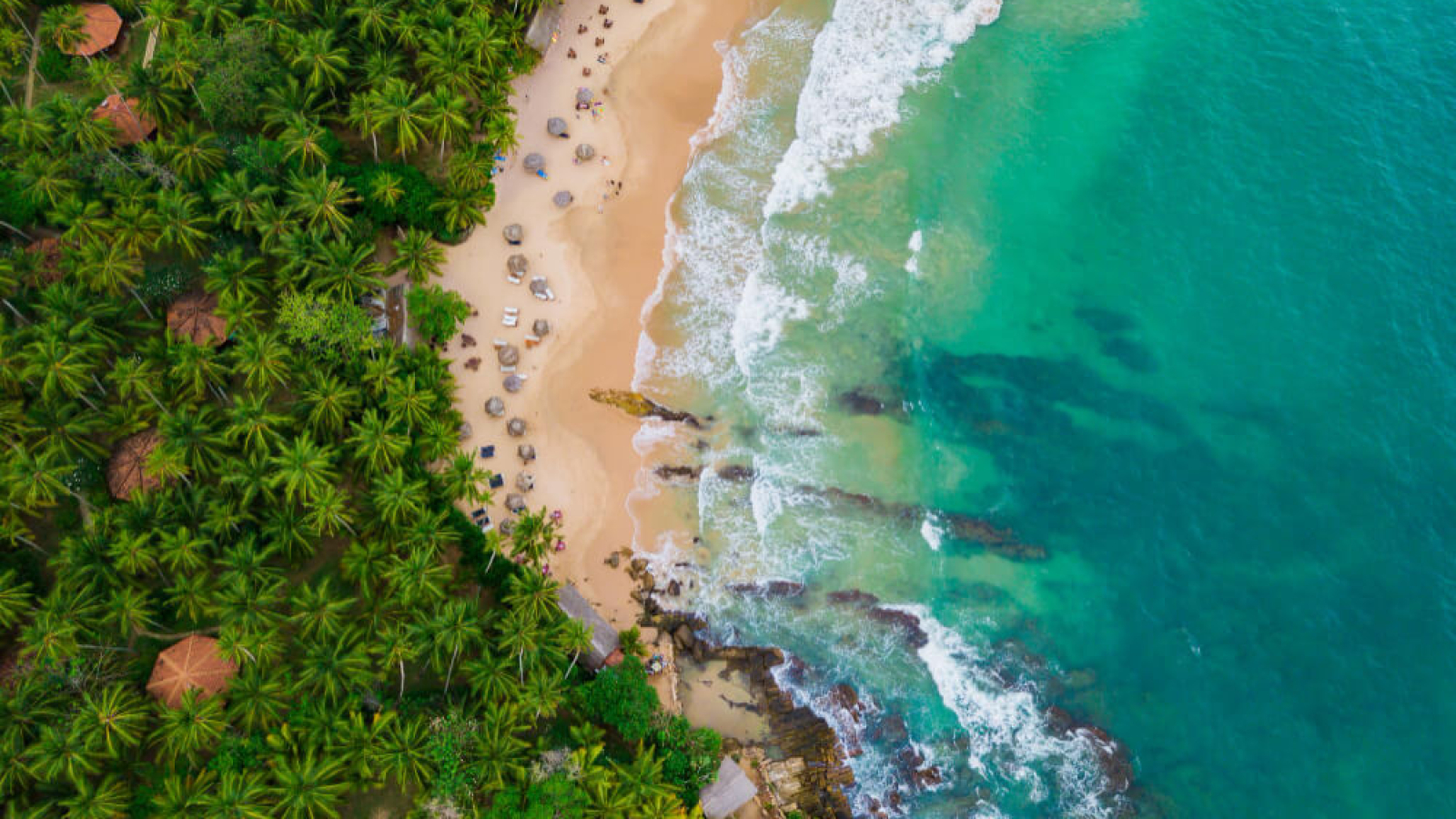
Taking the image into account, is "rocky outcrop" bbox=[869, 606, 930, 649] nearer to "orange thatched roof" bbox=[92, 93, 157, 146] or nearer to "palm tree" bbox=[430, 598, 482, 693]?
"palm tree" bbox=[430, 598, 482, 693]

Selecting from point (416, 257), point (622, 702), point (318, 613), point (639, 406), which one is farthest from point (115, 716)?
point (639, 406)

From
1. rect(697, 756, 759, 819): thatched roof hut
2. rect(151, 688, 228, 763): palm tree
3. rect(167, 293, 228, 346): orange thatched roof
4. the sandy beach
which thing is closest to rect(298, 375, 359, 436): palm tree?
rect(167, 293, 228, 346): orange thatched roof

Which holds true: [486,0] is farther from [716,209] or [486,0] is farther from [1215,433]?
[1215,433]

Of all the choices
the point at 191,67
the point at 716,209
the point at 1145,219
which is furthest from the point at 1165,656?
the point at 191,67

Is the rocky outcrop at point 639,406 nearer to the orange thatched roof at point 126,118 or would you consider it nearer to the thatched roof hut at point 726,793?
the thatched roof hut at point 726,793

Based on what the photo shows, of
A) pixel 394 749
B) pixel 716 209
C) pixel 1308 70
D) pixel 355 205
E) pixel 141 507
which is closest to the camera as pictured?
pixel 394 749

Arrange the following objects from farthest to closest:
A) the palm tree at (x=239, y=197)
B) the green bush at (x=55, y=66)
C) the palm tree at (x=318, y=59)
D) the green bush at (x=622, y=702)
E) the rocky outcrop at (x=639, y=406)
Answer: the green bush at (x=55, y=66)
the rocky outcrop at (x=639, y=406)
the palm tree at (x=318, y=59)
the palm tree at (x=239, y=197)
the green bush at (x=622, y=702)

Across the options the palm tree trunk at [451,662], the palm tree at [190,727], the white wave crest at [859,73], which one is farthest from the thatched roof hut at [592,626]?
the white wave crest at [859,73]

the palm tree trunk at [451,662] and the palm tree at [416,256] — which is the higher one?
the palm tree at [416,256]
